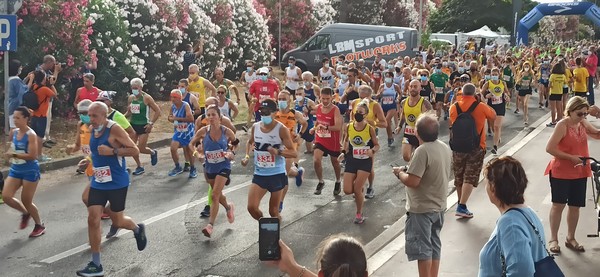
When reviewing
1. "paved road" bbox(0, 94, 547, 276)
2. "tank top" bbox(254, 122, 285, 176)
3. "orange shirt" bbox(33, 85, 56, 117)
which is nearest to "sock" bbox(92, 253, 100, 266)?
"paved road" bbox(0, 94, 547, 276)

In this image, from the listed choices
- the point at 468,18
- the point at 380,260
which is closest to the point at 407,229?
the point at 380,260

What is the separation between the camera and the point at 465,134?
10.0 meters

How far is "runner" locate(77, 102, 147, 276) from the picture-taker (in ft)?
26.3

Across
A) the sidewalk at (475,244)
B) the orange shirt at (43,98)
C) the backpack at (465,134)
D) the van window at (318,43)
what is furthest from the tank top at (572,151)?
the van window at (318,43)

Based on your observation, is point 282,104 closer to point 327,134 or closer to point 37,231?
point 327,134

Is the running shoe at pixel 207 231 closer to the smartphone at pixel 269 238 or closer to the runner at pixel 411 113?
the runner at pixel 411 113

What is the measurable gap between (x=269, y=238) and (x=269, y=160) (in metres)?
6.03

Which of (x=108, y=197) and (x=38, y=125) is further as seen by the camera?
(x=38, y=125)

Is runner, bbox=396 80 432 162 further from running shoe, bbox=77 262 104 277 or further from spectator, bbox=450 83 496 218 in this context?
running shoe, bbox=77 262 104 277

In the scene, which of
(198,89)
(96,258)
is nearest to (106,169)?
(96,258)

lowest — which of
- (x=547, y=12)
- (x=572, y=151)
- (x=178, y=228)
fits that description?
(x=178, y=228)

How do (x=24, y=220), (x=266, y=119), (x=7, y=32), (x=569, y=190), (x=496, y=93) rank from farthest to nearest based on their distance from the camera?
1. (x=496, y=93)
2. (x=7, y=32)
3. (x=24, y=220)
4. (x=266, y=119)
5. (x=569, y=190)

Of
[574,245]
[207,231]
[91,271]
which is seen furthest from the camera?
[207,231]

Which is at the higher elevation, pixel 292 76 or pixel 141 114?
pixel 292 76
